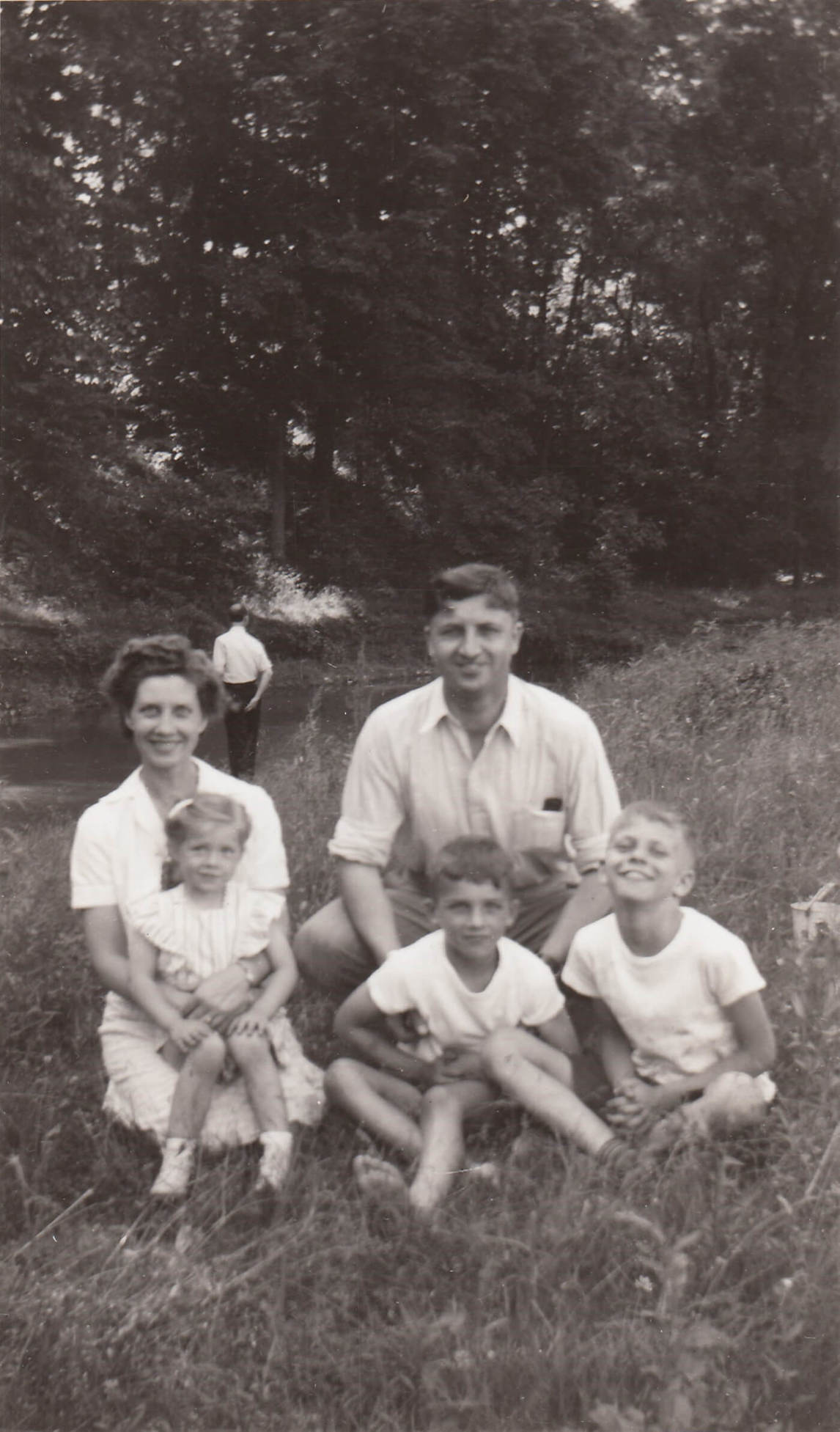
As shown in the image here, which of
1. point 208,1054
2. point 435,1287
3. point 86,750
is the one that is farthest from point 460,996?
point 86,750

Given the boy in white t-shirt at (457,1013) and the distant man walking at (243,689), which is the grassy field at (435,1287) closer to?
the boy in white t-shirt at (457,1013)

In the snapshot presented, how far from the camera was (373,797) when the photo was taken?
4.01 metres

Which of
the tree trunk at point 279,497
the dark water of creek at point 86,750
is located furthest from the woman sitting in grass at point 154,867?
the tree trunk at point 279,497

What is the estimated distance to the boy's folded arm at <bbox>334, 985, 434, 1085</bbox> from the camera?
3.49m

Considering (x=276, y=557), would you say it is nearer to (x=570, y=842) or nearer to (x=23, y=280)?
(x=23, y=280)

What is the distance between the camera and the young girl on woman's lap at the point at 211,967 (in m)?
3.34

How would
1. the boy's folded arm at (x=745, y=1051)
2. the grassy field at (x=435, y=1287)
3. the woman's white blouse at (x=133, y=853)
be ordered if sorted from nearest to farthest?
the grassy field at (x=435, y=1287)
the boy's folded arm at (x=745, y=1051)
the woman's white blouse at (x=133, y=853)

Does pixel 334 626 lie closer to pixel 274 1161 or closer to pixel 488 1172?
pixel 274 1161

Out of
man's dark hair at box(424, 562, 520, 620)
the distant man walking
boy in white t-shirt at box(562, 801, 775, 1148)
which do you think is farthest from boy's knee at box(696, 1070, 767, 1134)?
the distant man walking

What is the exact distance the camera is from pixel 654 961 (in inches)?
134

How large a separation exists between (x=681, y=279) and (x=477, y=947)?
25795mm

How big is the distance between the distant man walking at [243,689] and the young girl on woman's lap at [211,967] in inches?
321

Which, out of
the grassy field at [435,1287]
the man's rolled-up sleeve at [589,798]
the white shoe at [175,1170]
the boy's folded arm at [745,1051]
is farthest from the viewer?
the man's rolled-up sleeve at [589,798]

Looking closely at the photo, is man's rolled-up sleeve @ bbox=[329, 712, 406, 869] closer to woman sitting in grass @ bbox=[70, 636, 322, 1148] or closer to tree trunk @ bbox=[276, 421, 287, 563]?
woman sitting in grass @ bbox=[70, 636, 322, 1148]
